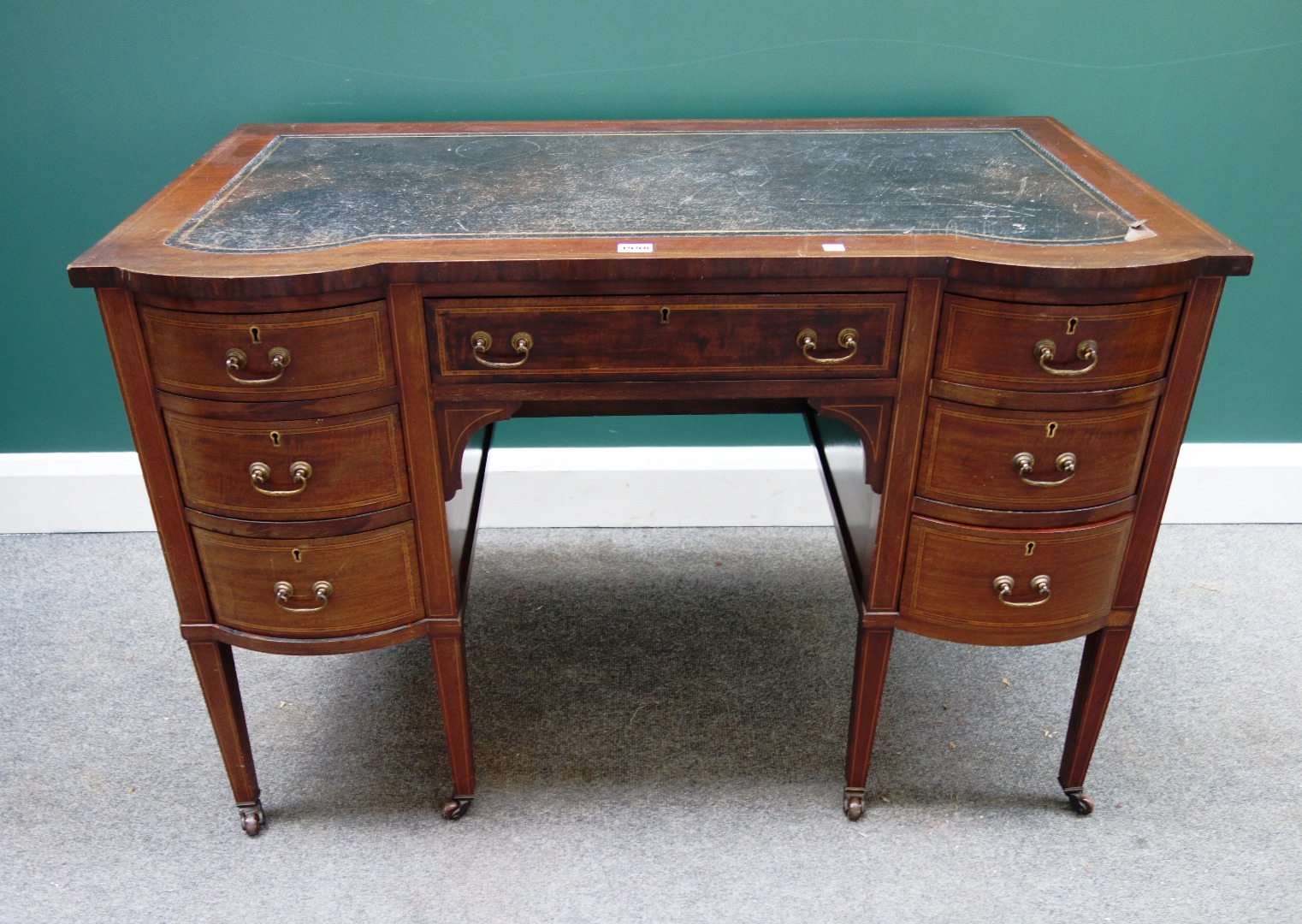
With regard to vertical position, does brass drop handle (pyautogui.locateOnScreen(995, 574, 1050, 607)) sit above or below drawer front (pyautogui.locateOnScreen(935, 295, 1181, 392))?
below

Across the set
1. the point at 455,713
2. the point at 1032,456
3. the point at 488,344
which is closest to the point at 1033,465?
the point at 1032,456

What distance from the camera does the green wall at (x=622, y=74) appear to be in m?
1.81

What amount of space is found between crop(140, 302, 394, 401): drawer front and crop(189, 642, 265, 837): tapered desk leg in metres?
0.41

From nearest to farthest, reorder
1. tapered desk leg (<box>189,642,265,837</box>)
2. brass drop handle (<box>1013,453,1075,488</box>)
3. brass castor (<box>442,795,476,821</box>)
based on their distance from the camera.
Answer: brass drop handle (<box>1013,453,1075,488</box>), tapered desk leg (<box>189,642,265,837</box>), brass castor (<box>442,795,476,821</box>)

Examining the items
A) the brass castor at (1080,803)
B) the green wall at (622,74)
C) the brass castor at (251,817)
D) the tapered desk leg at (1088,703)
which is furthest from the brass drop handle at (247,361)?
the brass castor at (1080,803)

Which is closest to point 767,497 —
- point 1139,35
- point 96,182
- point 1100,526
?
point 1100,526

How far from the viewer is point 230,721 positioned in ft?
5.00

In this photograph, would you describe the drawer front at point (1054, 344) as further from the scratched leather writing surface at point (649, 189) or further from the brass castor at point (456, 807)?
the brass castor at point (456, 807)

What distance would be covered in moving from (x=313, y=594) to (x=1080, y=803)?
115 centimetres

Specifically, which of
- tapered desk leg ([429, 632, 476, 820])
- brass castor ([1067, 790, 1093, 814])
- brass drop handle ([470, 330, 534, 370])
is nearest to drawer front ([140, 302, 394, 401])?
brass drop handle ([470, 330, 534, 370])

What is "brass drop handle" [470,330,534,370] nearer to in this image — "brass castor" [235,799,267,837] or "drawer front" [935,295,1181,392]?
"drawer front" [935,295,1181,392]

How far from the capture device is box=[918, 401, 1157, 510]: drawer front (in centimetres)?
130

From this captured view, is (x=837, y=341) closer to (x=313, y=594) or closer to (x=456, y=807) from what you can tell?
(x=313, y=594)

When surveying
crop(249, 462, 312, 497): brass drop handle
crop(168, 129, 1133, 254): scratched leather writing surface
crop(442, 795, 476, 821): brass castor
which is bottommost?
crop(442, 795, 476, 821): brass castor
